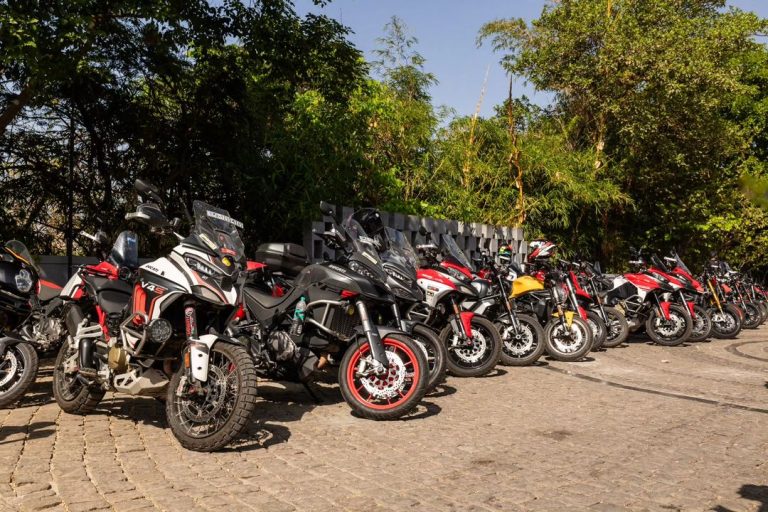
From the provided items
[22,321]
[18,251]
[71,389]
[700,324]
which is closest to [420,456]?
[71,389]

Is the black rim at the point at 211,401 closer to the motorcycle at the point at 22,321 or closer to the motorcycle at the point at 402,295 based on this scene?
the motorcycle at the point at 22,321

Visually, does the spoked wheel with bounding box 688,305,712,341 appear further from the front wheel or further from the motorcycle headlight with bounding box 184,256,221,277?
the motorcycle headlight with bounding box 184,256,221,277

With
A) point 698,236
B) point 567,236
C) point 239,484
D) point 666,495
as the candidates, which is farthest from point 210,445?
point 698,236

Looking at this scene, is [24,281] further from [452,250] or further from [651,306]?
[651,306]

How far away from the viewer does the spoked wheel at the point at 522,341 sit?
8.57m

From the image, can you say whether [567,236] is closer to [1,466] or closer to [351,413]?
[351,413]

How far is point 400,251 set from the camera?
7328mm

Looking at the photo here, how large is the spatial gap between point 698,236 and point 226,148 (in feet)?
50.2

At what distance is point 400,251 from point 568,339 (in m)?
3.13

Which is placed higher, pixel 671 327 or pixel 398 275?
pixel 398 275

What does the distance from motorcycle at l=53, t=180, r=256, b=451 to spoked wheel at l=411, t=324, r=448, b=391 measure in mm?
2165

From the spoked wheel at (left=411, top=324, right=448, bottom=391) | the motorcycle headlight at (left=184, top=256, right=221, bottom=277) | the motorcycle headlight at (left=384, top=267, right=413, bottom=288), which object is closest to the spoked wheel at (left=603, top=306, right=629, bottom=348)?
the spoked wheel at (left=411, top=324, right=448, bottom=391)

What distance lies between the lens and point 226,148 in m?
9.69

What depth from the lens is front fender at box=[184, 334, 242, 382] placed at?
437 centimetres
